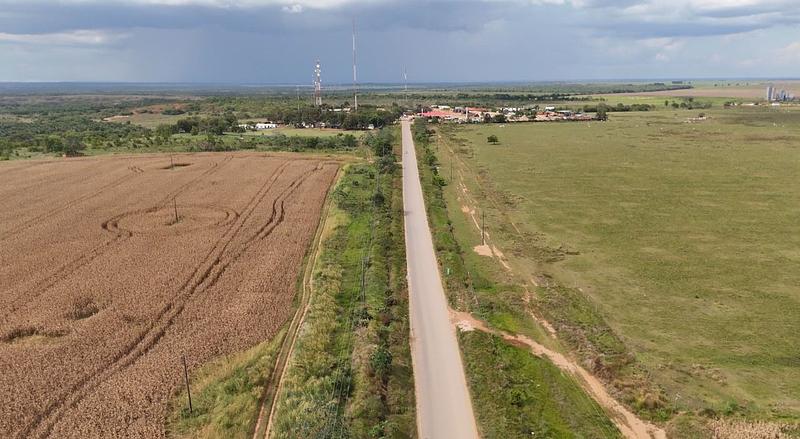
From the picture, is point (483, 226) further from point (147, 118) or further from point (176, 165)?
point (147, 118)

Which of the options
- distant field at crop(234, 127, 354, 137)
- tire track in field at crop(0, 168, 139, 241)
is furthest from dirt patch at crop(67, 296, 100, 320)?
distant field at crop(234, 127, 354, 137)

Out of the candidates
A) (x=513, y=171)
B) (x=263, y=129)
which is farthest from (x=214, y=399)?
(x=263, y=129)

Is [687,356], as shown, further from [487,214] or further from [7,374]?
[7,374]

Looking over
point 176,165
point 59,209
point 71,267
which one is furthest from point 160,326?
point 176,165

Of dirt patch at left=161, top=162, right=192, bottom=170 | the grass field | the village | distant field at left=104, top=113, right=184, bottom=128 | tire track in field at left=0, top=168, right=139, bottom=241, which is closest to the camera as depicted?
the grass field

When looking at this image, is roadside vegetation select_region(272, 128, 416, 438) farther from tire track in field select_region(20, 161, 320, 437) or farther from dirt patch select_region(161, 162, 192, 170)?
dirt patch select_region(161, 162, 192, 170)

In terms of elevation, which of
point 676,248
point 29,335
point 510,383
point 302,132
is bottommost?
point 510,383

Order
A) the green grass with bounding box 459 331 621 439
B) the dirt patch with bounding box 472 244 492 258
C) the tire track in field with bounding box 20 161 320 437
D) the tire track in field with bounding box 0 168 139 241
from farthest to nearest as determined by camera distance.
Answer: the tire track in field with bounding box 0 168 139 241
the dirt patch with bounding box 472 244 492 258
the tire track in field with bounding box 20 161 320 437
the green grass with bounding box 459 331 621 439
